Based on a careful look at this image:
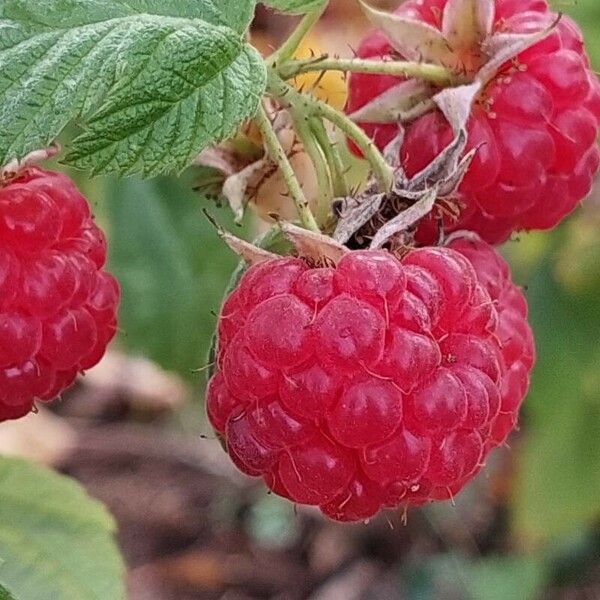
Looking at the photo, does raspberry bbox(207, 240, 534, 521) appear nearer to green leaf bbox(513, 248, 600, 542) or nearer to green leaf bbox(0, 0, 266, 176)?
green leaf bbox(0, 0, 266, 176)

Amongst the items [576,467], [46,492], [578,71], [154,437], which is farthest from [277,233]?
[154,437]

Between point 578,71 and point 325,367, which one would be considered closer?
point 325,367

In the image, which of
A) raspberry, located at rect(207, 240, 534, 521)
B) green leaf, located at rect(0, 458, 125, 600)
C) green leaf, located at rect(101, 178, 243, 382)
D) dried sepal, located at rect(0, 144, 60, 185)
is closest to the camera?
raspberry, located at rect(207, 240, 534, 521)

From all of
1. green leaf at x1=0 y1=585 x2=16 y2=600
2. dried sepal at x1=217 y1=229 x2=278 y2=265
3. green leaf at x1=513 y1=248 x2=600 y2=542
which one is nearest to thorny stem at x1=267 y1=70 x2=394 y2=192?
dried sepal at x1=217 y1=229 x2=278 y2=265

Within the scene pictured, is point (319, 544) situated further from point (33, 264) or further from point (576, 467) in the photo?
point (33, 264)

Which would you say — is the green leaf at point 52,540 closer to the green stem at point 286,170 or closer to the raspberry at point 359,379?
the raspberry at point 359,379

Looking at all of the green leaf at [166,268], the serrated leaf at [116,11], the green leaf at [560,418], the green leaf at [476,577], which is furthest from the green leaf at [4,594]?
the green leaf at [476,577]
